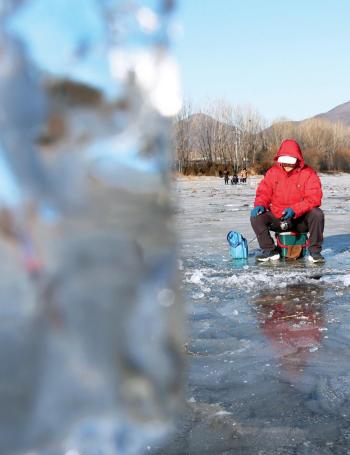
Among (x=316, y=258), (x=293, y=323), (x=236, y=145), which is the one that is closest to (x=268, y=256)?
(x=316, y=258)

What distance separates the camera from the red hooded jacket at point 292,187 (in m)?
4.91

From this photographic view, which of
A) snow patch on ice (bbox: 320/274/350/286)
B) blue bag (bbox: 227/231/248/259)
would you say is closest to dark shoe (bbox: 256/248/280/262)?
blue bag (bbox: 227/231/248/259)

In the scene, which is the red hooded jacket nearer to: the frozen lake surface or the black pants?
the black pants

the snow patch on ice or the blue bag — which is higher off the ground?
the blue bag

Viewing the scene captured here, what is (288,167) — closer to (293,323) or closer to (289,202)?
(289,202)

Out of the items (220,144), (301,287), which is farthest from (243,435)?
(220,144)

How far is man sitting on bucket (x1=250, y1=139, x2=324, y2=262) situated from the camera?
4.86 metres

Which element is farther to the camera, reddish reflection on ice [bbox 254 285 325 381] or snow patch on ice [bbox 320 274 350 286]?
snow patch on ice [bbox 320 274 350 286]

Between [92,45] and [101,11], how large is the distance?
0.03 m

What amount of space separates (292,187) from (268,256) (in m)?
0.58

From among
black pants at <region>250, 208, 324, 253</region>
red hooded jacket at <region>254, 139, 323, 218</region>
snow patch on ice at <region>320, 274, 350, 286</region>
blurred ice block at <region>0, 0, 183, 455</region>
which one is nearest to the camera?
blurred ice block at <region>0, 0, 183, 455</region>

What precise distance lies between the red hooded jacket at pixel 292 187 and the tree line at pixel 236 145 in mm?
40136

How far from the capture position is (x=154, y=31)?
0.55 m

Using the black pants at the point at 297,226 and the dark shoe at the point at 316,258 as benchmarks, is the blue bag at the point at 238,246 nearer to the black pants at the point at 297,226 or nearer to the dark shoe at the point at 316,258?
the black pants at the point at 297,226
